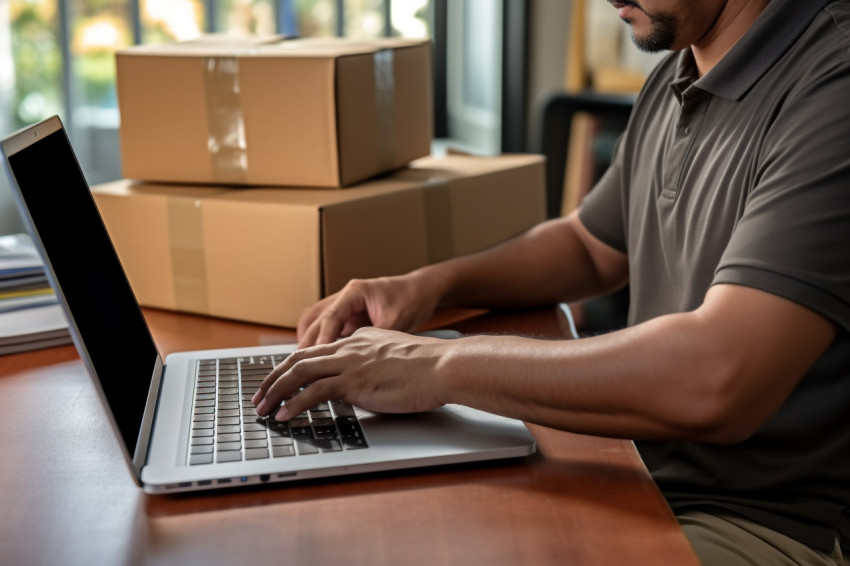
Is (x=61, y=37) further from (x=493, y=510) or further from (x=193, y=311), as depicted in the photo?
(x=493, y=510)

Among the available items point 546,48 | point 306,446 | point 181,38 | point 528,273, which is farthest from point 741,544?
point 181,38

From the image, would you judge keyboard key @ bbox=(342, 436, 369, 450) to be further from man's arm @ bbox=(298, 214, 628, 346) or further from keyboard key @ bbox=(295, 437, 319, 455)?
man's arm @ bbox=(298, 214, 628, 346)

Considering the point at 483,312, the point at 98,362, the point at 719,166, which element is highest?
the point at 719,166

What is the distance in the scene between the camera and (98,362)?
772 millimetres

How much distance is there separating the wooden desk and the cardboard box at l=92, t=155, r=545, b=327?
41cm

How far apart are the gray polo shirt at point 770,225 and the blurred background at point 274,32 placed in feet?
5.26

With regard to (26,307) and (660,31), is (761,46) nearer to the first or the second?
(660,31)

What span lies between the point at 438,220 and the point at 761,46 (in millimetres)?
539

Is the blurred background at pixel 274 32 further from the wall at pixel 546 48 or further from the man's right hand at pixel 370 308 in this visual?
the man's right hand at pixel 370 308

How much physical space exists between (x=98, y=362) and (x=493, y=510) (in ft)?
1.12

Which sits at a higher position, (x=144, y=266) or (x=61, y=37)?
(x=61, y=37)

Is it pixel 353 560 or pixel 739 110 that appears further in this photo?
pixel 739 110

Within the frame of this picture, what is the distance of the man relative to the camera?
78cm

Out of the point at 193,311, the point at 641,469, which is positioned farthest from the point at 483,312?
the point at 641,469
